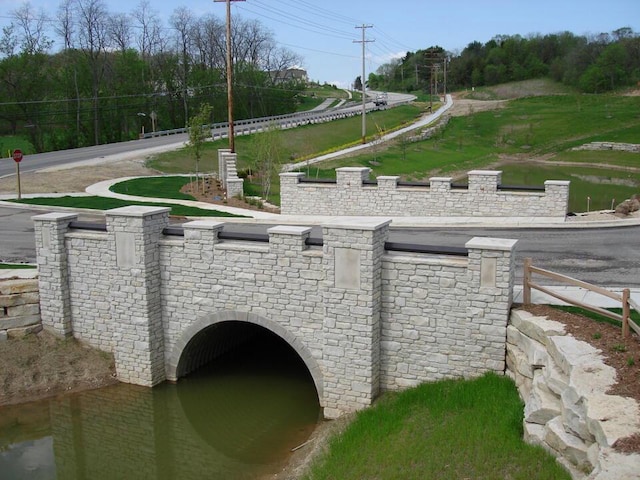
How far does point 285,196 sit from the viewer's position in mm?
26438

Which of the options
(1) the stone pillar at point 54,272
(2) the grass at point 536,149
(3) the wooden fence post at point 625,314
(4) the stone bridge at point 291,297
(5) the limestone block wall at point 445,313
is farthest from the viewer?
(2) the grass at point 536,149

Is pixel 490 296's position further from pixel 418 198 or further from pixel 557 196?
pixel 418 198

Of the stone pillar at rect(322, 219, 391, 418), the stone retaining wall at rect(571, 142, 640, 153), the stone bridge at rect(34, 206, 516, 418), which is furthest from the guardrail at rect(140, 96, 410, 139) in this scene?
the stone pillar at rect(322, 219, 391, 418)

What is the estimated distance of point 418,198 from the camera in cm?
2381

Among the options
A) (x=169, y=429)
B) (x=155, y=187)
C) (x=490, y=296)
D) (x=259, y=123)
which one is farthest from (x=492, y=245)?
(x=259, y=123)

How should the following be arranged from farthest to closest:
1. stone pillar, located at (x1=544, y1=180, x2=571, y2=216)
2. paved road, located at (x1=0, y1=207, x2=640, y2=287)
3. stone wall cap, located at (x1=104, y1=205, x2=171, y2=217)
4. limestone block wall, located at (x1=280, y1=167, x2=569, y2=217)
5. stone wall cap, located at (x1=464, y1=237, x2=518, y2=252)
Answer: limestone block wall, located at (x1=280, y1=167, x2=569, y2=217) < stone pillar, located at (x1=544, y1=180, x2=571, y2=216) < paved road, located at (x1=0, y1=207, x2=640, y2=287) < stone wall cap, located at (x1=104, y1=205, x2=171, y2=217) < stone wall cap, located at (x1=464, y1=237, x2=518, y2=252)

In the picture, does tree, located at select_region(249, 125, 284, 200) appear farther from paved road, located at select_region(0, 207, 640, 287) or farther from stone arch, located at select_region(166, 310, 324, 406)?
stone arch, located at select_region(166, 310, 324, 406)

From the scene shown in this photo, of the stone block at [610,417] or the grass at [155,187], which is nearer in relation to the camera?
the stone block at [610,417]

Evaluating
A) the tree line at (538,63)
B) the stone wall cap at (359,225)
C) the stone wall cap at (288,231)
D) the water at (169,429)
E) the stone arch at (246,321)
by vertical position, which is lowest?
the water at (169,429)

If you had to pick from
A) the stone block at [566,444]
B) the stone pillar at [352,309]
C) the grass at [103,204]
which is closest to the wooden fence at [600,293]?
the stone block at [566,444]

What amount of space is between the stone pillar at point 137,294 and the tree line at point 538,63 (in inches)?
3645

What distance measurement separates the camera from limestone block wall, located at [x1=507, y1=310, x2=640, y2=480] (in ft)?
26.3

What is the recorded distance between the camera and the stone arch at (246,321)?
14277 millimetres

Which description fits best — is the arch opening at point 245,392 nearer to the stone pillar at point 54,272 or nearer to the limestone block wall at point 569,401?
the stone pillar at point 54,272
